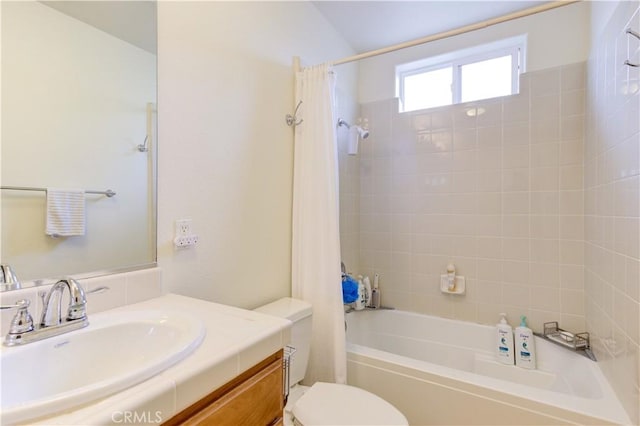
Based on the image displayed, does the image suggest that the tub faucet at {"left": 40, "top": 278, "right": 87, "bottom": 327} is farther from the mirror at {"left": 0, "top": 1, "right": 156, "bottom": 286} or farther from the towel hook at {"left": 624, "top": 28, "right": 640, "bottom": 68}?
the towel hook at {"left": 624, "top": 28, "right": 640, "bottom": 68}

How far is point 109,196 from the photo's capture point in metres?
1.01

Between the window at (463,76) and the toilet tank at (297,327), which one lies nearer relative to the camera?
the toilet tank at (297,327)

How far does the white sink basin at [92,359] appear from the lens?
49 centimetres

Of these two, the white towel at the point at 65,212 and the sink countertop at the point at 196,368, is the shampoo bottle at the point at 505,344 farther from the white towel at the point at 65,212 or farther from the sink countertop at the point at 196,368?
the white towel at the point at 65,212

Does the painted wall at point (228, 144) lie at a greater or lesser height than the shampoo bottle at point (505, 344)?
greater

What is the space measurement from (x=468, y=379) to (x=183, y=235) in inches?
54.6

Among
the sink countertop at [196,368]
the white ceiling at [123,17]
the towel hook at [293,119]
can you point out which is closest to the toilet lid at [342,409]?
the sink countertop at [196,368]

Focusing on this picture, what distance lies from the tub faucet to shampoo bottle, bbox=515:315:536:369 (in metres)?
2.23

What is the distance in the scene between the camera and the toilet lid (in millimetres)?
1173

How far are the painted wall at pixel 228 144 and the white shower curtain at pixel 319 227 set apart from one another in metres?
0.09

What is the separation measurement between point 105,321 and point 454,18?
2.59 metres

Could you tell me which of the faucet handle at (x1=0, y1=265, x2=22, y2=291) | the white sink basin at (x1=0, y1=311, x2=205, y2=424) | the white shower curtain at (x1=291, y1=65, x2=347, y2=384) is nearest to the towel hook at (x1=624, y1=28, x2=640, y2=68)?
the white shower curtain at (x1=291, y1=65, x2=347, y2=384)

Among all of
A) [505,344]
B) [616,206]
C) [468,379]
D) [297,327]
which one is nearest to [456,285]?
[505,344]

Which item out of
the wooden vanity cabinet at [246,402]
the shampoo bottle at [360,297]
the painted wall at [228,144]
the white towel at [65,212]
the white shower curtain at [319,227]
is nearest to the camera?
the wooden vanity cabinet at [246,402]
